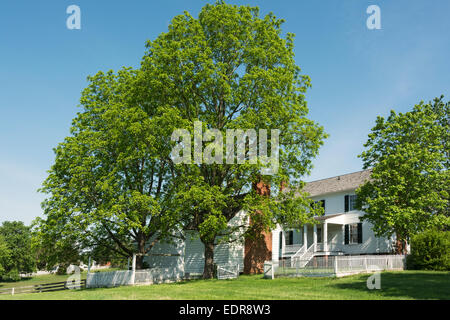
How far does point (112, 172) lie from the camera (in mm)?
23312

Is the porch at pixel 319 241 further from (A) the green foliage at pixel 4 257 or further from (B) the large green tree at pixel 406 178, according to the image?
(A) the green foliage at pixel 4 257

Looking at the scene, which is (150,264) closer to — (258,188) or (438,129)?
(258,188)

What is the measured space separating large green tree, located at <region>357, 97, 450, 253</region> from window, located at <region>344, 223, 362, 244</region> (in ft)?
12.2

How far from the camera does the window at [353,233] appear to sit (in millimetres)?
33875

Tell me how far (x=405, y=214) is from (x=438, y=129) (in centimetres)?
706

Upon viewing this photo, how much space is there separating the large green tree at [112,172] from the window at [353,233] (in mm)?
16751

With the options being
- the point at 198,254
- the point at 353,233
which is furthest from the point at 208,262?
the point at 353,233

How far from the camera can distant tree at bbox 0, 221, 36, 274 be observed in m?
67.4


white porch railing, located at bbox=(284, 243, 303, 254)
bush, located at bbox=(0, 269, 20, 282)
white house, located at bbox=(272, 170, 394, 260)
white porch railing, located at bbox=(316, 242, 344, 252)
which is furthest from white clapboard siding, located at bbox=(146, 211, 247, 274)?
bush, located at bbox=(0, 269, 20, 282)

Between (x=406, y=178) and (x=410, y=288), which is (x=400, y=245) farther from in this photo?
(x=410, y=288)

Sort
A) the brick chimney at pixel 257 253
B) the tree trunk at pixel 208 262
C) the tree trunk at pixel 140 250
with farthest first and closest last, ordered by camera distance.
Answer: the brick chimney at pixel 257 253 → the tree trunk at pixel 140 250 → the tree trunk at pixel 208 262

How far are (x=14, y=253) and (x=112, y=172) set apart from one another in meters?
54.3

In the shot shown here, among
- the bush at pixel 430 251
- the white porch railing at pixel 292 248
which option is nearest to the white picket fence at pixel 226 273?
the bush at pixel 430 251
